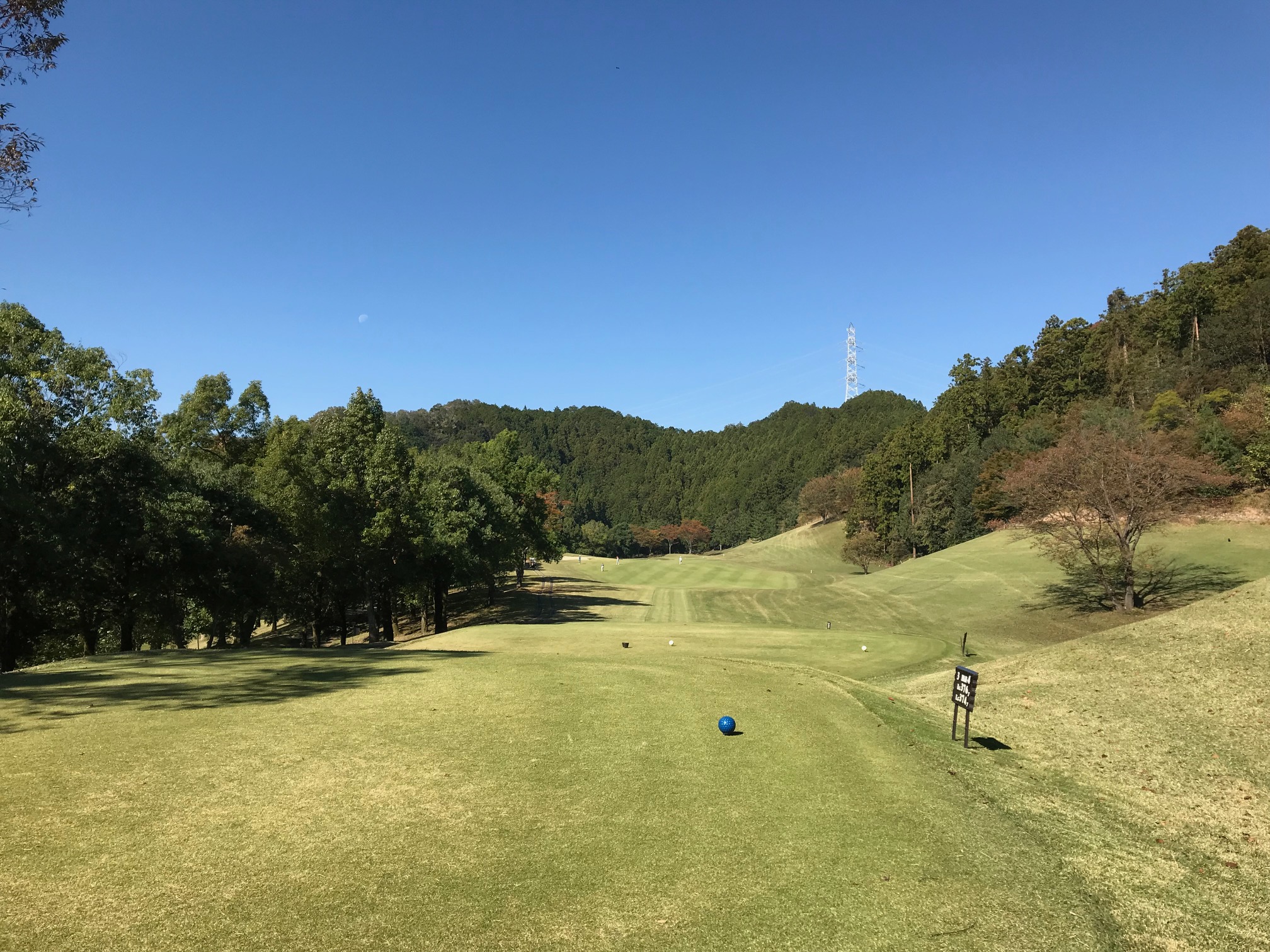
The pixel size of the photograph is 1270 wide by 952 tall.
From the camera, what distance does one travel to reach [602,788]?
9.50 metres

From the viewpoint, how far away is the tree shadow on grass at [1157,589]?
37938 mm

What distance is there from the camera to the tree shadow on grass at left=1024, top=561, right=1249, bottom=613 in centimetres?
3794

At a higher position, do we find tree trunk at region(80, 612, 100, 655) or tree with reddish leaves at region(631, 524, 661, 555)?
tree with reddish leaves at region(631, 524, 661, 555)

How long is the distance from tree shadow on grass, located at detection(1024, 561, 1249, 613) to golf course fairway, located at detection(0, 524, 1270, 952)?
2157cm

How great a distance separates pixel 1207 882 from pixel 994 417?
324 ft

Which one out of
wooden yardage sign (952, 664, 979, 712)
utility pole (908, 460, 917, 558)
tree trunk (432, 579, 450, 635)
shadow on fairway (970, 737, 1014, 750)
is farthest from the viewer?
utility pole (908, 460, 917, 558)

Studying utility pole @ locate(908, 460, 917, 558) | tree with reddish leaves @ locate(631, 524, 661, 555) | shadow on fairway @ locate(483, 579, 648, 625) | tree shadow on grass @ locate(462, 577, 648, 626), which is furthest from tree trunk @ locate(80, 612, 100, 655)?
tree with reddish leaves @ locate(631, 524, 661, 555)

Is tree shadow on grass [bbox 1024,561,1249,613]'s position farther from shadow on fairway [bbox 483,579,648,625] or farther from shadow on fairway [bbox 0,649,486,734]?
shadow on fairway [bbox 0,649,486,734]

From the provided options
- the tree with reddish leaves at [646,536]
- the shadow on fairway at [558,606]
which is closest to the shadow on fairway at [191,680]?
the shadow on fairway at [558,606]

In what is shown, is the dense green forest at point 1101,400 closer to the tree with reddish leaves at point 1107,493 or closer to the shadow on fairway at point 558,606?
the tree with reddish leaves at point 1107,493

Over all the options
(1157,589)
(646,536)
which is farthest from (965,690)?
(646,536)

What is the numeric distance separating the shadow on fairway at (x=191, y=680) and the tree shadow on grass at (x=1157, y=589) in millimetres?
36147

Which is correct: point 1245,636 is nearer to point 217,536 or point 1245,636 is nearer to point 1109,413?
point 217,536

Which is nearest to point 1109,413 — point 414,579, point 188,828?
point 414,579
